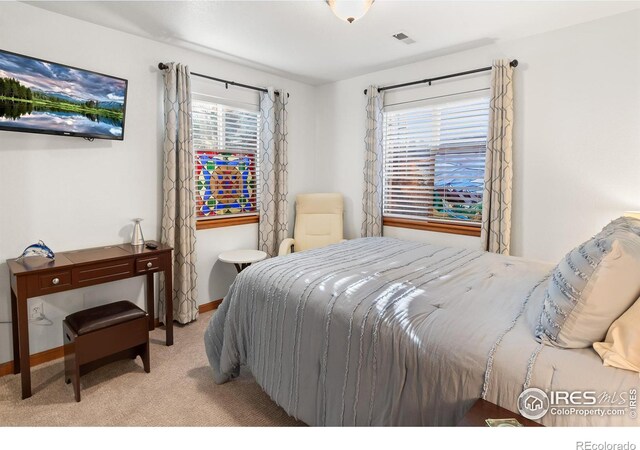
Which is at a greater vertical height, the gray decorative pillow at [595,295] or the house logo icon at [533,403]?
the gray decorative pillow at [595,295]

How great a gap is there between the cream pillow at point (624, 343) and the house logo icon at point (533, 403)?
0.25 metres

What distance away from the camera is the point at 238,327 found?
222cm

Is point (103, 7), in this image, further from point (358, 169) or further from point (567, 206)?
point (567, 206)

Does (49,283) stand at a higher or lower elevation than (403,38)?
lower

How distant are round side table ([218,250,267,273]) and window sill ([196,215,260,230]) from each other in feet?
1.01

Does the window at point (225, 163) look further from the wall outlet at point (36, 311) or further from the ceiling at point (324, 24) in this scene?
the wall outlet at point (36, 311)

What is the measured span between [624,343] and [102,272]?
292cm

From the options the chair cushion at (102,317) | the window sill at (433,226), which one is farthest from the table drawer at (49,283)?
the window sill at (433,226)

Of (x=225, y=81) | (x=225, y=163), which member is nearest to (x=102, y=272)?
(x=225, y=163)

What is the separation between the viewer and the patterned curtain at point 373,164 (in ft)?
13.0

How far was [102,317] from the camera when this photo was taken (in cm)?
239

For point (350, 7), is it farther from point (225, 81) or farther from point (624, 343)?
point (624, 343)

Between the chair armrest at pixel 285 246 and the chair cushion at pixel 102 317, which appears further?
the chair armrest at pixel 285 246
